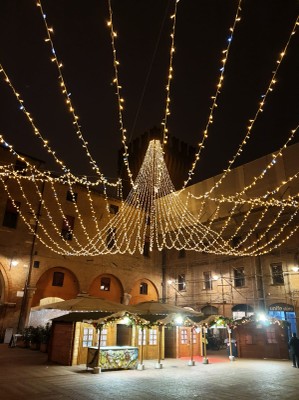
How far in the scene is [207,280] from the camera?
84.6 ft

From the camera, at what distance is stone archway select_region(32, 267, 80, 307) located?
846 inches

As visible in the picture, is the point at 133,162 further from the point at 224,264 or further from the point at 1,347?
the point at 1,347

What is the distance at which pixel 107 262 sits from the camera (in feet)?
83.2

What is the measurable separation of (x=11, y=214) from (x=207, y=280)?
1532 centimetres

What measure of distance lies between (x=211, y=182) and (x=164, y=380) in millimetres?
→ 18898

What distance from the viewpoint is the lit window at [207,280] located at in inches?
1011

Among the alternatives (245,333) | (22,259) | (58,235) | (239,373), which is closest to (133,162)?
(58,235)

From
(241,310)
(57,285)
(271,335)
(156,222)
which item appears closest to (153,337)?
(271,335)

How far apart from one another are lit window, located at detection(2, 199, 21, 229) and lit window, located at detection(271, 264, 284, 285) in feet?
57.1

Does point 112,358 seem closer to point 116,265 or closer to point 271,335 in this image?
point 271,335

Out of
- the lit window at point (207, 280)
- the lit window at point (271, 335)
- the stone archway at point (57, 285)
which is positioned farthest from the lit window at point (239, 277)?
the stone archway at point (57, 285)

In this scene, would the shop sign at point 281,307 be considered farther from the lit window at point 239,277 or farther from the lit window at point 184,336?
the lit window at point 184,336

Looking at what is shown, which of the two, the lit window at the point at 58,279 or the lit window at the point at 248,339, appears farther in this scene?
the lit window at the point at 58,279

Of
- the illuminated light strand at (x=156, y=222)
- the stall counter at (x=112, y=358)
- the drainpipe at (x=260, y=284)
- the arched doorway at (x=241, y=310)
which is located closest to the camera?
the stall counter at (x=112, y=358)
